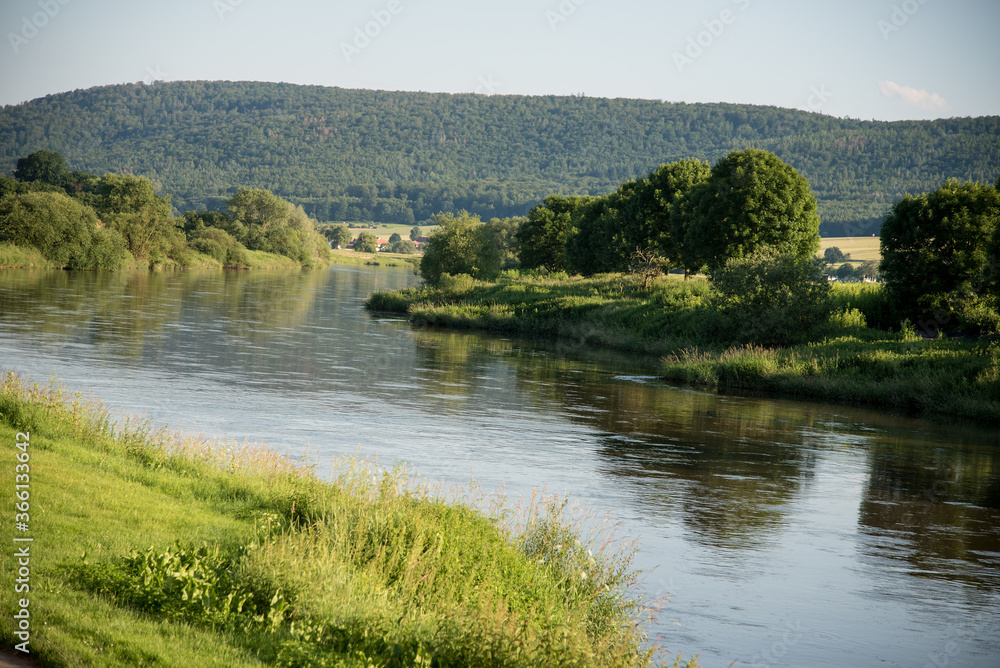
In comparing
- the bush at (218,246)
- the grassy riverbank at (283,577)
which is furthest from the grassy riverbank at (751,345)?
the bush at (218,246)

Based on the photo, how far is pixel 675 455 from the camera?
23.0 metres

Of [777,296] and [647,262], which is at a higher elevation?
[647,262]

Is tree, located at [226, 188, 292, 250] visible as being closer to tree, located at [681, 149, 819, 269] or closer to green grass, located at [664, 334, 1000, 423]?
tree, located at [681, 149, 819, 269]

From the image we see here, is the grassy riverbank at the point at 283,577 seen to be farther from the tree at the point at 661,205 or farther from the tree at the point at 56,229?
the tree at the point at 56,229

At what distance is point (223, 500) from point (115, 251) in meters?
92.1

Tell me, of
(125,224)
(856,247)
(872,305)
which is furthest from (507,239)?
(872,305)

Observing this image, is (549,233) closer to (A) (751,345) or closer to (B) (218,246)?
(A) (751,345)

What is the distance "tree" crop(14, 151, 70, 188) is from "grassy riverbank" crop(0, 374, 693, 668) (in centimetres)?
14160

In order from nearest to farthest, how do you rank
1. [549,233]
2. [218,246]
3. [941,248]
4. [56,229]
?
[941,248] → [56,229] → [549,233] → [218,246]

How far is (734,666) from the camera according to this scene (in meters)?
10.2

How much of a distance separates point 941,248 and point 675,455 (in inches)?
1017

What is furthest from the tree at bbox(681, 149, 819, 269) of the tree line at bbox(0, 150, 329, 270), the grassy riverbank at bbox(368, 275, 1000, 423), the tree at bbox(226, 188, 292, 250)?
the tree at bbox(226, 188, 292, 250)

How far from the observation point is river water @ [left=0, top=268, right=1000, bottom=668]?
12.2 m

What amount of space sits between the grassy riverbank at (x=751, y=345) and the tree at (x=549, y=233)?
948 inches
